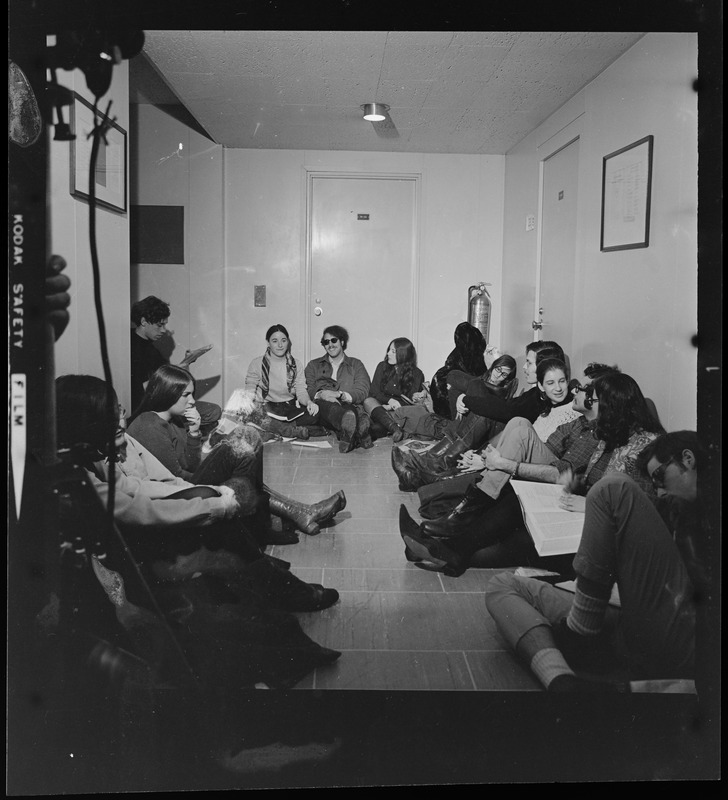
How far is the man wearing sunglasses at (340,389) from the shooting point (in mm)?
2029

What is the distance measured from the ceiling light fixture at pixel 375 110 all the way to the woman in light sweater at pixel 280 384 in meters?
0.66

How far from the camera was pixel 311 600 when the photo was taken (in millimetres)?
1903

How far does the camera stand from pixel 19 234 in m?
1.76

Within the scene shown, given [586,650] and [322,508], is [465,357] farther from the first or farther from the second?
[586,650]

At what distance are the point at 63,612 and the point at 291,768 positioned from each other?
735 mm

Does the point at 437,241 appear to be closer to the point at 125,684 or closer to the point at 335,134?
the point at 335,134

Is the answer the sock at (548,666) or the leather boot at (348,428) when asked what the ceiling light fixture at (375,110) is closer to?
the leather boot at (348,428)

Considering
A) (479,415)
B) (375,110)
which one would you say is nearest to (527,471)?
(479,415)

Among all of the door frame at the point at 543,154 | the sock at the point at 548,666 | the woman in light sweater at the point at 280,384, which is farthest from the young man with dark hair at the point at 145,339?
the sock at the point at 548,666

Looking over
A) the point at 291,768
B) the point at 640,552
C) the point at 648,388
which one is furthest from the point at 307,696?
the point at 648,388

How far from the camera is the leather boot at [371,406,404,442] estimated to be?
6.82 ft

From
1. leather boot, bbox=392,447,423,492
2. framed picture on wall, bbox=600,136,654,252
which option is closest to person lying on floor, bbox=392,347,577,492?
leather boot, bbox=392,447,423,492

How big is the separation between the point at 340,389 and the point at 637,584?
101 cm

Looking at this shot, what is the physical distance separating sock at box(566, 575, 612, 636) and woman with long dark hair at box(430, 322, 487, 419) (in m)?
0.68
